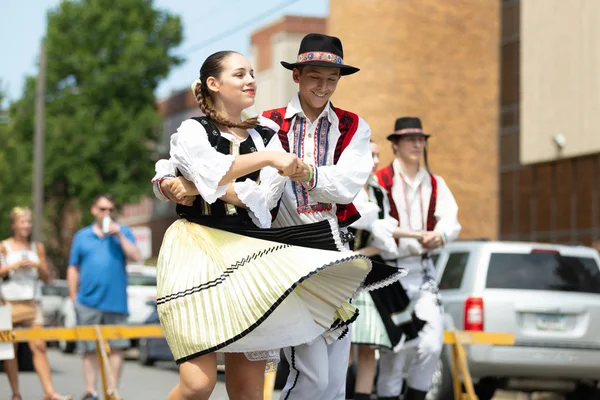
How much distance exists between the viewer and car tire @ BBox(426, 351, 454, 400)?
1230 centimetres

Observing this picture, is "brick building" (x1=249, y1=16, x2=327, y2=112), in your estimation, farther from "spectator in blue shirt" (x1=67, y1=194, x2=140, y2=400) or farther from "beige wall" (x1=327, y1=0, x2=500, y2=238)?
"spectator in blue shirt" (x1=67, y1=194, x2=140, y2=400)

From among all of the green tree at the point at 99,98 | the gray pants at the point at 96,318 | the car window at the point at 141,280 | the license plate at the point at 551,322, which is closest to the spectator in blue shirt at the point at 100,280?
the gray pants at the point at 96,318

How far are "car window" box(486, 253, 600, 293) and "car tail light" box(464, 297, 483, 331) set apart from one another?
0.24m

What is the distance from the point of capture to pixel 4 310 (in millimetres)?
9570

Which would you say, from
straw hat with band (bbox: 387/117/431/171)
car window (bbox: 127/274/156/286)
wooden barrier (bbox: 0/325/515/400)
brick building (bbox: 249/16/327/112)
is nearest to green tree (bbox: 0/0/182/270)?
brick building (bbox: 249/16/327/112)

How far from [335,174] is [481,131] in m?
36.1

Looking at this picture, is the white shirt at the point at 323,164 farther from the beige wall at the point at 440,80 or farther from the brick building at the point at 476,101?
the beige wall at the point at 440,80

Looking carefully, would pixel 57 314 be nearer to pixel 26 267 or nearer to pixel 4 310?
pixel 26 267

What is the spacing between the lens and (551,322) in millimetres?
12203

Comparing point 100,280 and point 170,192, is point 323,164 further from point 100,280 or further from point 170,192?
point 100,280

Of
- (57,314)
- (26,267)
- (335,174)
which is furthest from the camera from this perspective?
(57,314)

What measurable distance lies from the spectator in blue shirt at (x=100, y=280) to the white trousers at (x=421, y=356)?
11.2 ft

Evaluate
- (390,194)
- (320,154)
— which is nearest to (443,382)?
(390,194)

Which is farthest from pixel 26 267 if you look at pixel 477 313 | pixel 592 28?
pixel 592 28
